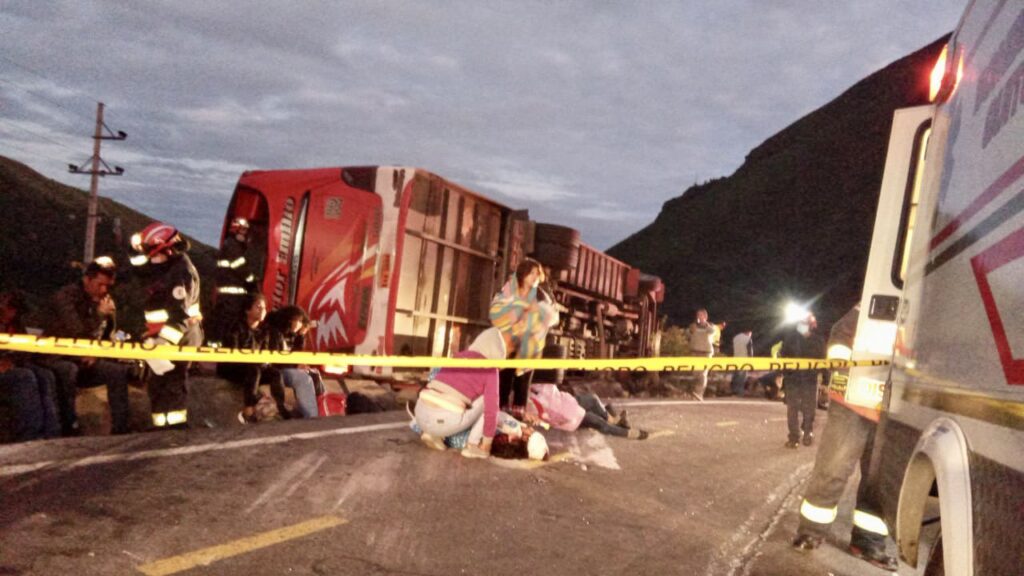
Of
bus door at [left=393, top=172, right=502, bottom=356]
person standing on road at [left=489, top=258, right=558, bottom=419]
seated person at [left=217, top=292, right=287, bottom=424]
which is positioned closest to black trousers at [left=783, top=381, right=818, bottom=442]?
person standing on road at [left=489, top=258, right=558, bottom=419]

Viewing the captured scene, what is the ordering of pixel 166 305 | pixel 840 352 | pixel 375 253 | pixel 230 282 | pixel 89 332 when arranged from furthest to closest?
pixel 375 253 → pixel 230 282 → pixel 166 305 → pixel 89 332 → pixel 840 352

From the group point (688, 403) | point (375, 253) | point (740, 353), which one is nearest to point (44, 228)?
point (740, 353)

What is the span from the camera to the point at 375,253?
9688 millimetres

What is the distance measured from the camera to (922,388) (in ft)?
8.86

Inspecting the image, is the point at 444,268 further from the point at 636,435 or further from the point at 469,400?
the point at 469,400

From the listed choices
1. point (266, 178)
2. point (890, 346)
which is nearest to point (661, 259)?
point (266, 178)

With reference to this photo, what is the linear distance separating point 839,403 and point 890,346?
1.06 meters

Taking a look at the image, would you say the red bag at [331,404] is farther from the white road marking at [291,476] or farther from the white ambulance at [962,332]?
the white ambulance at [962,332]

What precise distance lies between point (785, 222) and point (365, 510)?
87.7 m

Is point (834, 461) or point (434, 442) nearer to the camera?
point (834, 461)

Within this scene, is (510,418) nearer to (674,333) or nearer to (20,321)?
(20,321)

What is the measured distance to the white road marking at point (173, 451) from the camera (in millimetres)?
4762

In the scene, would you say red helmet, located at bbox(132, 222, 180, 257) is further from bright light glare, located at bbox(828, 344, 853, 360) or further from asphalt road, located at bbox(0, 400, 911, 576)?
bright light glare, located at bbox(828, 344, 853, 360)

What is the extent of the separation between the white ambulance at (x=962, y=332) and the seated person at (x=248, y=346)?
5808 mm
